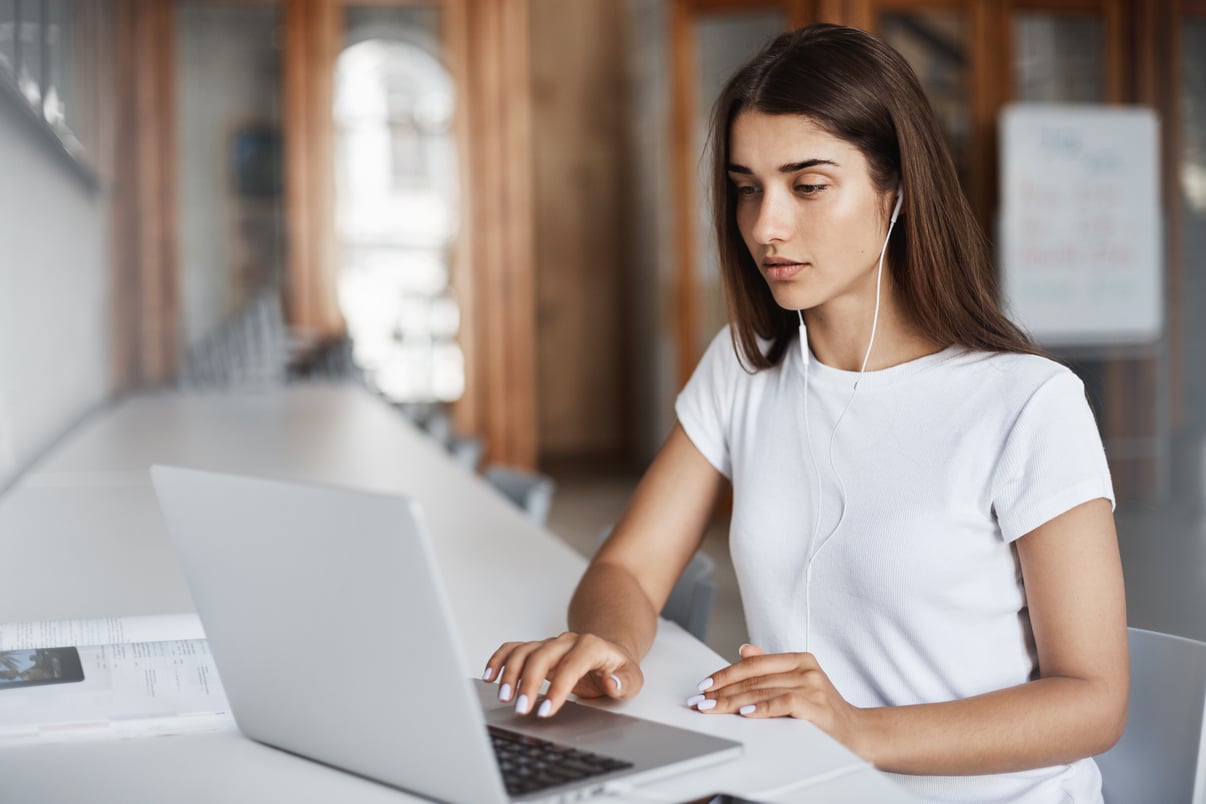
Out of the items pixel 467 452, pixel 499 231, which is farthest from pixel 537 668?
pixel 499 231

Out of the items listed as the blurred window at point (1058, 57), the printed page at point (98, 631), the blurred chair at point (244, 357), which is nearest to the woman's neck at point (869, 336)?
the printed page at point (98, 631)

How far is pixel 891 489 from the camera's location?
1.27m

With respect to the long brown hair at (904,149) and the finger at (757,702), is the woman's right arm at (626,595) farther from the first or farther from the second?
the long brown hair at (904,149)

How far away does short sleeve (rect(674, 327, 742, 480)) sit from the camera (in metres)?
1.50

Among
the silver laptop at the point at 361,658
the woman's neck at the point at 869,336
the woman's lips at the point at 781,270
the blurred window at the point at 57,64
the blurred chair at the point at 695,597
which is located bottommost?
the blurred chair at the point at 695,597

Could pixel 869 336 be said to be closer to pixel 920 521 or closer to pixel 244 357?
pixel 920 521

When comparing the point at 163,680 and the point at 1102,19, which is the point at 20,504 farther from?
the point at 1102,19

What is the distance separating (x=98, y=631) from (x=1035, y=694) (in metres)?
0.96

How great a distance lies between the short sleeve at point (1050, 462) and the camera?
3.69ft

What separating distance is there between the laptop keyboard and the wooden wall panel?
335 inches

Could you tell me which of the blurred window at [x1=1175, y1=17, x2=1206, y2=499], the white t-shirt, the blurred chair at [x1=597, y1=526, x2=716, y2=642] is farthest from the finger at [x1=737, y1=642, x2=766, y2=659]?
the blurred window at [x1=1175, y1=17, x2=1206, y2=499]

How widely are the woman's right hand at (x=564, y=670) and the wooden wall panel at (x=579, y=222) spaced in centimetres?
834

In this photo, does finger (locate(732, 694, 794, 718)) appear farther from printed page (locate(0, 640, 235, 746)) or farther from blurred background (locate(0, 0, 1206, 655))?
blurred background (locate(0, 0, 1206, 655))

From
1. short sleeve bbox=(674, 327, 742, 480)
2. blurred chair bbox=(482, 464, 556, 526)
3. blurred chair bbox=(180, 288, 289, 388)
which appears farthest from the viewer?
blurred chair bbox=(180, 288, 289, 388)
